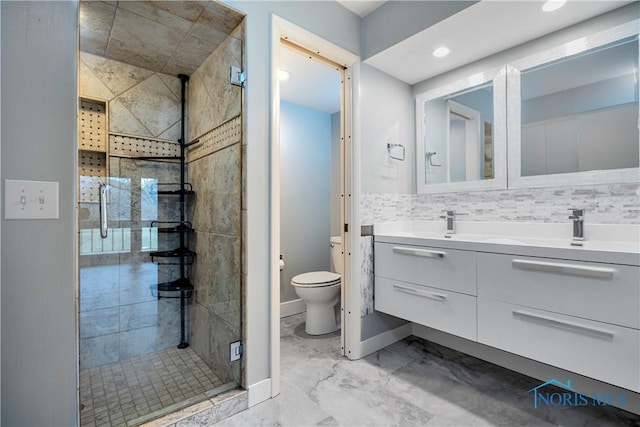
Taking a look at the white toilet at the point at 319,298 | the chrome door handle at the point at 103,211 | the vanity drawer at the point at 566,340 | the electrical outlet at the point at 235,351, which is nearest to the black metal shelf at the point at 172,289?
the chrome door handle at the point at 103,211

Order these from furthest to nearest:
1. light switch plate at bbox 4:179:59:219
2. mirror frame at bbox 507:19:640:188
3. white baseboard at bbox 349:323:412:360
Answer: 1. white baseboard at bbox 349:323:412:360
2. mirror frame at bbox 507:19:640:188
3. light switch plate at bbox 4:179:59:219

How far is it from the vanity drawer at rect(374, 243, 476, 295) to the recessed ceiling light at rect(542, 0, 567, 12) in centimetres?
134

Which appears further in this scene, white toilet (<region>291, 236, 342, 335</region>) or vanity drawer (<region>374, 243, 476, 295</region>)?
white toilet (<region>291, 236, 342, 335</region>)

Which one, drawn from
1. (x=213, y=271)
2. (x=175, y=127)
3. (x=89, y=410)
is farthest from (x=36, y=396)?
(x=175, y=127)

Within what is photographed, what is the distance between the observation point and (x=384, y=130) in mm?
2264

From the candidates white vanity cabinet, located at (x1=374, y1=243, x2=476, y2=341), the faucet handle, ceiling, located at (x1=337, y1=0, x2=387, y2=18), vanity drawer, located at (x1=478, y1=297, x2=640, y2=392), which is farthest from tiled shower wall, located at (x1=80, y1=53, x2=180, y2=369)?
the faucet handle

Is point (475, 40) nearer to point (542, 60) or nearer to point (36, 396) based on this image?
point (542, 60)

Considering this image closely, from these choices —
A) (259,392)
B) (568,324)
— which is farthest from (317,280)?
(568,324)

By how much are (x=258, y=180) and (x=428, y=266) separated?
1137 millimetres

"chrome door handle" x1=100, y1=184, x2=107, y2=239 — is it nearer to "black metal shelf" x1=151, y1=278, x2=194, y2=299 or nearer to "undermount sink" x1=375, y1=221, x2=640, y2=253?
"black metal shelf" x1=151, y1=278, x2=194, y2=299

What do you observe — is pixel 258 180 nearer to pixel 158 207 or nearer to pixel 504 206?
pixel 158 207

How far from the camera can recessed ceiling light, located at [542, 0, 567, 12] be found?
1.52 meters

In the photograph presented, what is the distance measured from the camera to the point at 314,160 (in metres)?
3.35

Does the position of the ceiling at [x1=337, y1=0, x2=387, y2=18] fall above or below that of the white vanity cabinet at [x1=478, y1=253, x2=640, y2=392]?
above
